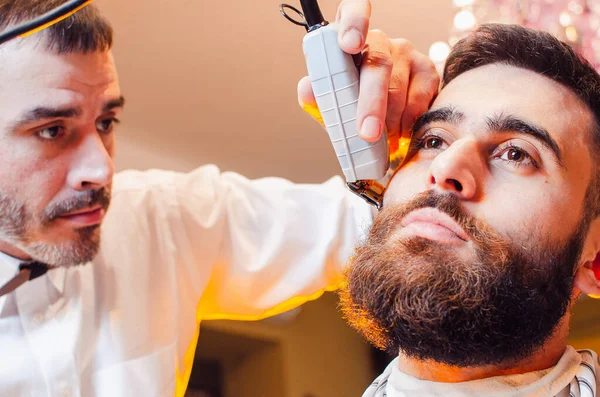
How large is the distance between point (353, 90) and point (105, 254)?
75 centimetres

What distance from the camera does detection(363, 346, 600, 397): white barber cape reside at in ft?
2.72

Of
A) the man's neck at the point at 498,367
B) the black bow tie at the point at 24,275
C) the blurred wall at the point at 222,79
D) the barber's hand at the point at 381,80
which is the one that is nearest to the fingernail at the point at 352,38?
the barber's hand at the point at 381,80

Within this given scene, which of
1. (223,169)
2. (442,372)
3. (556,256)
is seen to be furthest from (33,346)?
(223,169)

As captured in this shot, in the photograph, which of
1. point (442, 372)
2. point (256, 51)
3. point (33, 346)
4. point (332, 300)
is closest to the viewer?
point (442, 372)

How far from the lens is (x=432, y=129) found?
0.93m

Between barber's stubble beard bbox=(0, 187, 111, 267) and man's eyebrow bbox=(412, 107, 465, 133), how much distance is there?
590 millimetres

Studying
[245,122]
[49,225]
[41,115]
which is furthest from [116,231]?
[245,122]

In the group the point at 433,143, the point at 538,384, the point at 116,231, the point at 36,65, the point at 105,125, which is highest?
the point at 36,65

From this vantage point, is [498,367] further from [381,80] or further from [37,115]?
[37,115]

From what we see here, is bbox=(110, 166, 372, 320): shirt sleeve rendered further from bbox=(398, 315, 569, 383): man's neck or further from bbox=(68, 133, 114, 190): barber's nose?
bbox=(398, 315, 569, 383): man's neck

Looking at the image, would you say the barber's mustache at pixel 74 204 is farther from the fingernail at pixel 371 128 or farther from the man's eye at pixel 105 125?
the fingernail at pixel 371 128

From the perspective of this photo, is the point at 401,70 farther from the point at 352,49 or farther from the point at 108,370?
the point at 108,370

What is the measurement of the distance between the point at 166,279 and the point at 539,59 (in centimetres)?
85

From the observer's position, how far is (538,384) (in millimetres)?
836
